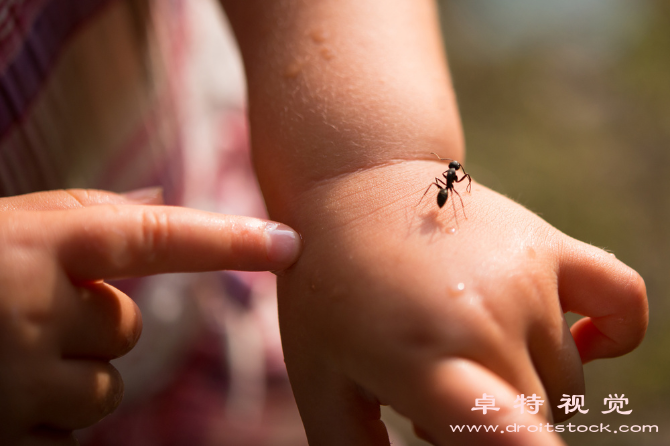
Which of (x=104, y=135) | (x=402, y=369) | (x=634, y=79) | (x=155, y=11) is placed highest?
(x=634, y=79)

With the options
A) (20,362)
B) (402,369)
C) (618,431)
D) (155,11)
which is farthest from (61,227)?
(618,431)

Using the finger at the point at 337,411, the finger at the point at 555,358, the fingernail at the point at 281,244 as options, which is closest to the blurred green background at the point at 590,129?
the finger at the point at 555,358

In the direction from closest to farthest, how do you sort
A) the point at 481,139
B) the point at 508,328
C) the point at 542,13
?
the point at 508,328
the point at 481,139
the point at 542,13

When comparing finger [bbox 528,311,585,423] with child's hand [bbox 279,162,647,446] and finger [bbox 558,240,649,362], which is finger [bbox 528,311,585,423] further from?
finger [bbox 558,240,649,362]

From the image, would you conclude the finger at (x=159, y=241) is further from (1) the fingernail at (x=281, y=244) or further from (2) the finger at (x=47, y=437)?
(2) the finger at (x=47, y=437)

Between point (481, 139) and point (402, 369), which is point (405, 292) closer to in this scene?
point (402, 369)

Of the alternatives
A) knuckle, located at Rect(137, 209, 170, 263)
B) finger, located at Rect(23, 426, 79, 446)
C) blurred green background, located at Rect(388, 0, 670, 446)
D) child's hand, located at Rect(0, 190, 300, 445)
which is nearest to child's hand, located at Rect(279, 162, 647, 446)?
child's hand, located at Rect(0, 190, 300, 445)
